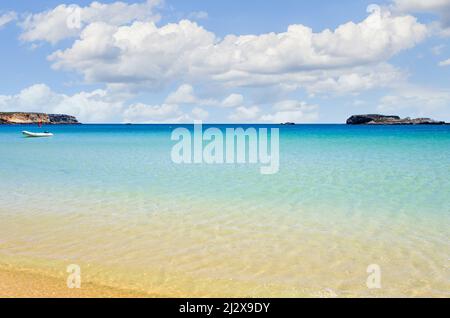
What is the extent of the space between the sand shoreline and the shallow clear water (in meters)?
0.33

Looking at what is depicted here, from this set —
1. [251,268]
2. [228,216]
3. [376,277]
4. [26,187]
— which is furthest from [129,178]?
[376,277]

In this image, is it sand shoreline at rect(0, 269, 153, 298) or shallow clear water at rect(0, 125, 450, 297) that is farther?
shallow clear water at rect(0, 125, 450, 297)

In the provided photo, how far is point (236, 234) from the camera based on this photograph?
11.0m

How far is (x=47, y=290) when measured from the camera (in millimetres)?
7352

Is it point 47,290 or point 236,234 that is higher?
point 236,234

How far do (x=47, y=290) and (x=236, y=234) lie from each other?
507cm

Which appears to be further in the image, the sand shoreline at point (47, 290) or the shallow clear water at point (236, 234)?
the shallow clear water at point (236, 234)

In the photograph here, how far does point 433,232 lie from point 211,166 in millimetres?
17622

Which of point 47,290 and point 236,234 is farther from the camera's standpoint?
point 236,234

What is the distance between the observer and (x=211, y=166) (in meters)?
→ 27.5

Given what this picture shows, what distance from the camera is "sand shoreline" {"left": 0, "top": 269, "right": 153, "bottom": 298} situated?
7.14 meters

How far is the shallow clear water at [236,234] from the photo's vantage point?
317 inches

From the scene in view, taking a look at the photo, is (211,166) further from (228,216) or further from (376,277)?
(376,277)

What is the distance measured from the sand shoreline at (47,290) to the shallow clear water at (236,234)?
0.33 metres
